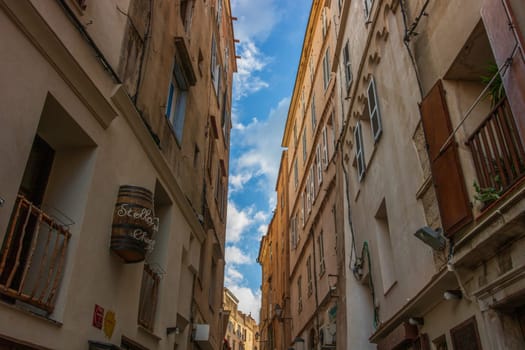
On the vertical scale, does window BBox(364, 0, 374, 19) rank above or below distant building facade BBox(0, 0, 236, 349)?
above

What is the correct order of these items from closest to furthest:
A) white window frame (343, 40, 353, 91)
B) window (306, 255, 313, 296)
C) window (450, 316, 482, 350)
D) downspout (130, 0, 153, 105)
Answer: window (450, 316, 482, 350) < downspout (130, 0, 153, 105) < white window frame (343, 40, 353, 91) < window (306, 255, 313, 296)

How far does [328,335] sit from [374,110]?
746 centimetres

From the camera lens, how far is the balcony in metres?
4.65

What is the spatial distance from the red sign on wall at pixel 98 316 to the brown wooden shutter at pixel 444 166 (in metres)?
4.54

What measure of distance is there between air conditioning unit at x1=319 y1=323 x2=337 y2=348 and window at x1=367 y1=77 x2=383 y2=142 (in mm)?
6451

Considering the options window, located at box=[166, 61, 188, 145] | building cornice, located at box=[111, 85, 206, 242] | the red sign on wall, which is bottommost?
the red sign on wall

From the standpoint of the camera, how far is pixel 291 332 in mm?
22484

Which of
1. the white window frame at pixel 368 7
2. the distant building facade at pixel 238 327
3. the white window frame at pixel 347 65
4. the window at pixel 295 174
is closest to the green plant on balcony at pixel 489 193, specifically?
the white window frame at pixel 368 7

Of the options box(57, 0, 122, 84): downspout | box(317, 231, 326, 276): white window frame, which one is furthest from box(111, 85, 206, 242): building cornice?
box(317, 231, 326, 276): white window frame

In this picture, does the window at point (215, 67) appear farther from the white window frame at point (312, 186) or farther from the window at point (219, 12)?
the white window frame at point (312, 186)

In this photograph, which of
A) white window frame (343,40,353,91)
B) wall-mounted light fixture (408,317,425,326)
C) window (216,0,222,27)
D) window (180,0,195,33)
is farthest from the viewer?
window (216,0,222,27)

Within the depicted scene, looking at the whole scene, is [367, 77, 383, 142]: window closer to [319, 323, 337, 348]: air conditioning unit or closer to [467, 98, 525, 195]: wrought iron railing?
[467, 98, 525, 195]: wrought iron railing

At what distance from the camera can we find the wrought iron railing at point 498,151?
457 cm

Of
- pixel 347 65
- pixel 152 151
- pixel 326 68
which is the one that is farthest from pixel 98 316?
pixel 326 68
